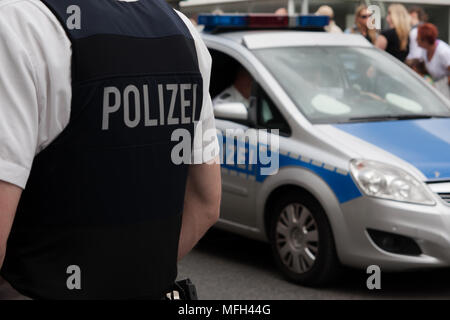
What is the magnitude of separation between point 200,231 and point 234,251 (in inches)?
193

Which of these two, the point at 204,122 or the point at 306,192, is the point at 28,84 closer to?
the point at 204,122

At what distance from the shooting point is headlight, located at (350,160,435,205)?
16.5 feet

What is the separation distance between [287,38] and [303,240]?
5.56 feet

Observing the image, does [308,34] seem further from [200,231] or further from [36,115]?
[36,115]

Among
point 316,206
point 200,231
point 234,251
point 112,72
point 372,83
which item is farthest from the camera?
point 234,251

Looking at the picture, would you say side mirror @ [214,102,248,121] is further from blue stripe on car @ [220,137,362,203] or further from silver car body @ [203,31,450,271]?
blue stripe on car @ [220,137,362,203]

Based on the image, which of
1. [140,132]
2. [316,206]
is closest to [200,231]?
[140,132]

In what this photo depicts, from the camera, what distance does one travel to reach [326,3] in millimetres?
11547

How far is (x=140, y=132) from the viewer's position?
152cm

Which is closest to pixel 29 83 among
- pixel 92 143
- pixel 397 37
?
pixel 92 143

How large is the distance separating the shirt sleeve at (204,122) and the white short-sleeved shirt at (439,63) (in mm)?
7640

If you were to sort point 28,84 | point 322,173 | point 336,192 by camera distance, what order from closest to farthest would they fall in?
point 28,84, point 336,192, point 322,173

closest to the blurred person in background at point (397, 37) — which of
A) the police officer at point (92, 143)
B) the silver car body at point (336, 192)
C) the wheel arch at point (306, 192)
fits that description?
the silver car body at point (336, 192)

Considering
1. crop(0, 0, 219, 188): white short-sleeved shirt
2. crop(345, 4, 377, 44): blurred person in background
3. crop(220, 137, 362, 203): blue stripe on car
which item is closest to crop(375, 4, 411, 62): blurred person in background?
crop(345, 4, 377, 44): blurred person in background
